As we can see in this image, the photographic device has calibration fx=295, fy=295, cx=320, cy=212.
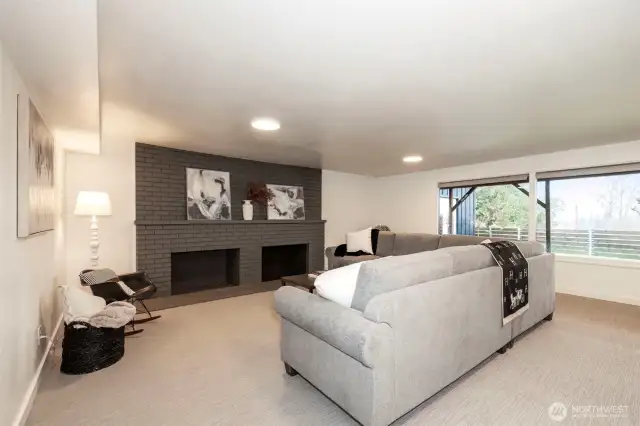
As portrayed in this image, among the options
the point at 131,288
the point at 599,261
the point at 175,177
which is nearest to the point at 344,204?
the point at 175,177

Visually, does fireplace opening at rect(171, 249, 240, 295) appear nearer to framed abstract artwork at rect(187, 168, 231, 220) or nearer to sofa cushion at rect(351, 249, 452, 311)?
framed abstract artwork at rect(187, 168, 231, 220)

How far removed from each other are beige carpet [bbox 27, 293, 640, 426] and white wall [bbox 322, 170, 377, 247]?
11.6ft

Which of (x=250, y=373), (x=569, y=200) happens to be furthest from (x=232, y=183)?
(x=569, y=200)

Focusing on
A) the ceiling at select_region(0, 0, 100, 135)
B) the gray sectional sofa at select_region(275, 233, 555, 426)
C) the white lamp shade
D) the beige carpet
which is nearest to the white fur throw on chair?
the beige carpet

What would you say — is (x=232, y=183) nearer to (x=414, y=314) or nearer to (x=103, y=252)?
(x=103, y=252)

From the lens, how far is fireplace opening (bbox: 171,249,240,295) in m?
4.47

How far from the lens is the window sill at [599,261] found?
12.1ft

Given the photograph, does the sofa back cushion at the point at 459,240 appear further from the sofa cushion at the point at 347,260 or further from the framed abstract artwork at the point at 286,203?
the framed abstract artwork at the point at 286,203

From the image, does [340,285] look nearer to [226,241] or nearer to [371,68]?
[371,68]

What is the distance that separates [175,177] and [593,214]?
592cm

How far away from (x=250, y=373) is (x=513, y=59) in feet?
8.74

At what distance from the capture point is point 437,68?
73.6 inches

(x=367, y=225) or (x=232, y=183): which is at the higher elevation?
(x=232, y=183)

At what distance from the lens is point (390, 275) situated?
160cm
